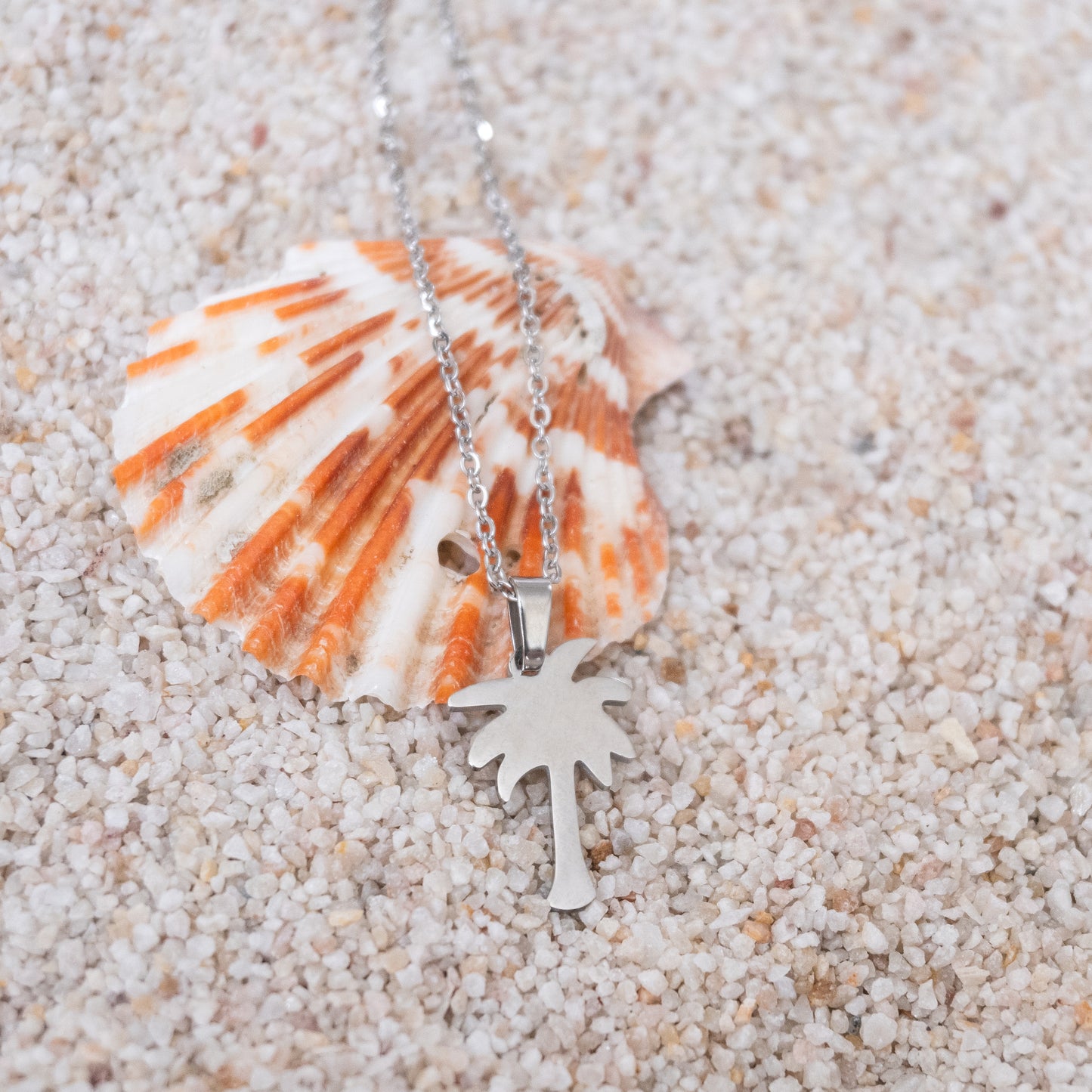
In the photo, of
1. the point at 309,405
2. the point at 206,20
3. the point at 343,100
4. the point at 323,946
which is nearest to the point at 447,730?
the point at 323,946

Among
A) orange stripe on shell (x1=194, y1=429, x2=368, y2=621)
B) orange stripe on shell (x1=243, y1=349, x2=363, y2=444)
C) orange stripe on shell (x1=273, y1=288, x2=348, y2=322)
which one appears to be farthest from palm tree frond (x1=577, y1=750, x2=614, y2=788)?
orange stripe on shell (x1=273, y1=288, x2=348, y2=322)

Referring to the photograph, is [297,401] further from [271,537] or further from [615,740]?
[615,740]

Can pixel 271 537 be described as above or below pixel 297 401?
below

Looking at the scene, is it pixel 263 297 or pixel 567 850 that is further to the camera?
pixel 263 297

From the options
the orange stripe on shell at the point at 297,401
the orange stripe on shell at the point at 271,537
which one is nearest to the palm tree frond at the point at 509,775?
Result: the orange stripe on shell at the point at 271,537

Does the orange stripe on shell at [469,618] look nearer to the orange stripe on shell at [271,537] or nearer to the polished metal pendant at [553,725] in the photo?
the polished metal pendant at [553,725]

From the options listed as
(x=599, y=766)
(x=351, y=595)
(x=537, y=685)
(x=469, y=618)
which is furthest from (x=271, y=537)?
(x=599, y=766)

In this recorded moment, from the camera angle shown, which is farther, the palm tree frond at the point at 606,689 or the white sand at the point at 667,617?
the palm tree frond at the point at 606,689

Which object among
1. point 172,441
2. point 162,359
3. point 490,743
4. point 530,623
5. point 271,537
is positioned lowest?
point 490,743
